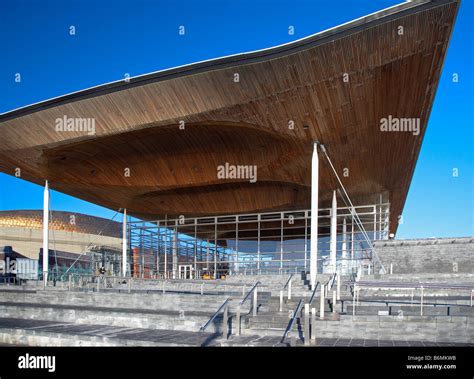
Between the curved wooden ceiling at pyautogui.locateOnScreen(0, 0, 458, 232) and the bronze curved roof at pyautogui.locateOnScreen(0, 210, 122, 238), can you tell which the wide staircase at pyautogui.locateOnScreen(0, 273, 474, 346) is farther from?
the bronze curved roof at pyautogui.locateOnScreen(0, 210, 122, 238)

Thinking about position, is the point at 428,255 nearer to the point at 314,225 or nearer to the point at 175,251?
the point at 314,225

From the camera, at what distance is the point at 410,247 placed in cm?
2150

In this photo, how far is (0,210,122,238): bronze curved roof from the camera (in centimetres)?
5856

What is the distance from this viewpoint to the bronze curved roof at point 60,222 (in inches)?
2306

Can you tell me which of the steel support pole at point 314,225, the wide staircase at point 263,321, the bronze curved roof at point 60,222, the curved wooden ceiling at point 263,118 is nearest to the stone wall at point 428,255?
the curved wooden ceiling at point 263,118

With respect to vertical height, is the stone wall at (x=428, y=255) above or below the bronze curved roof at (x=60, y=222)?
below

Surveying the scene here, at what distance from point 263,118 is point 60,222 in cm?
5076

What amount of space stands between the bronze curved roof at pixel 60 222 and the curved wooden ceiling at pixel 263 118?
3219 cm

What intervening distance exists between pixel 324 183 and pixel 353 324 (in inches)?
647

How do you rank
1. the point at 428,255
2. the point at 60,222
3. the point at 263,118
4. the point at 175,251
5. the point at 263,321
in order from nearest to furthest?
1. the point at 263,321
2. the point at 263,118
3. the point at 428,255
4. the point at 175,251
5. the point at 60,222

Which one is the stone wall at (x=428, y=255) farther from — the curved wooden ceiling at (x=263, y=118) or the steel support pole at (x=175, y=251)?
the steel support pole at (x=175, y=251)

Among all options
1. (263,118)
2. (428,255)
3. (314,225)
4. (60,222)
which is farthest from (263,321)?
(60,222)

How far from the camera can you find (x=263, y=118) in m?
18.0
